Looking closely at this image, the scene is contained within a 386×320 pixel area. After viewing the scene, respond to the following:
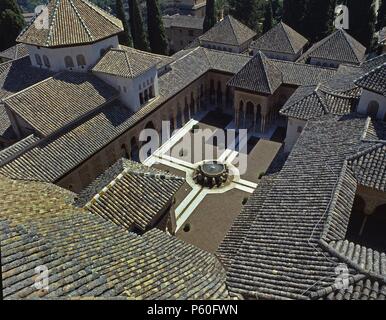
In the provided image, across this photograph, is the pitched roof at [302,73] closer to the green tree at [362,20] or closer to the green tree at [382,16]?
the green tree at [362,20]

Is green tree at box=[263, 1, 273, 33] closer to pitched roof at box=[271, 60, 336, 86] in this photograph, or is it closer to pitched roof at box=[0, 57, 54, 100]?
pitched roof at box=[271, 60, 336, 86]

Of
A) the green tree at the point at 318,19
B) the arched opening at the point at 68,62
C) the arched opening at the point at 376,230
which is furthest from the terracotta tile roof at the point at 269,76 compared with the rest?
the arched opening at the point at 376,230

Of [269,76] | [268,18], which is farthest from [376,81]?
[268,18]

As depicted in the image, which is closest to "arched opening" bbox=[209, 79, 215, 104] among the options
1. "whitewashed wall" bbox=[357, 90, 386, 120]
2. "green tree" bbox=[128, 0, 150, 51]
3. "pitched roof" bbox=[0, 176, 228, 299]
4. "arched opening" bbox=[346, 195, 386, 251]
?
"green tree" bbox=[128, 0, 150, 51]

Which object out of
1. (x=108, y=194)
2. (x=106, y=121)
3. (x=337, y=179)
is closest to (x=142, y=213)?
(x=108, y=194)

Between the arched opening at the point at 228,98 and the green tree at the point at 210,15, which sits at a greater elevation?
the green tree at the point at 210,15

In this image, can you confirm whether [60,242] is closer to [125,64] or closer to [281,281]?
[281,281]
